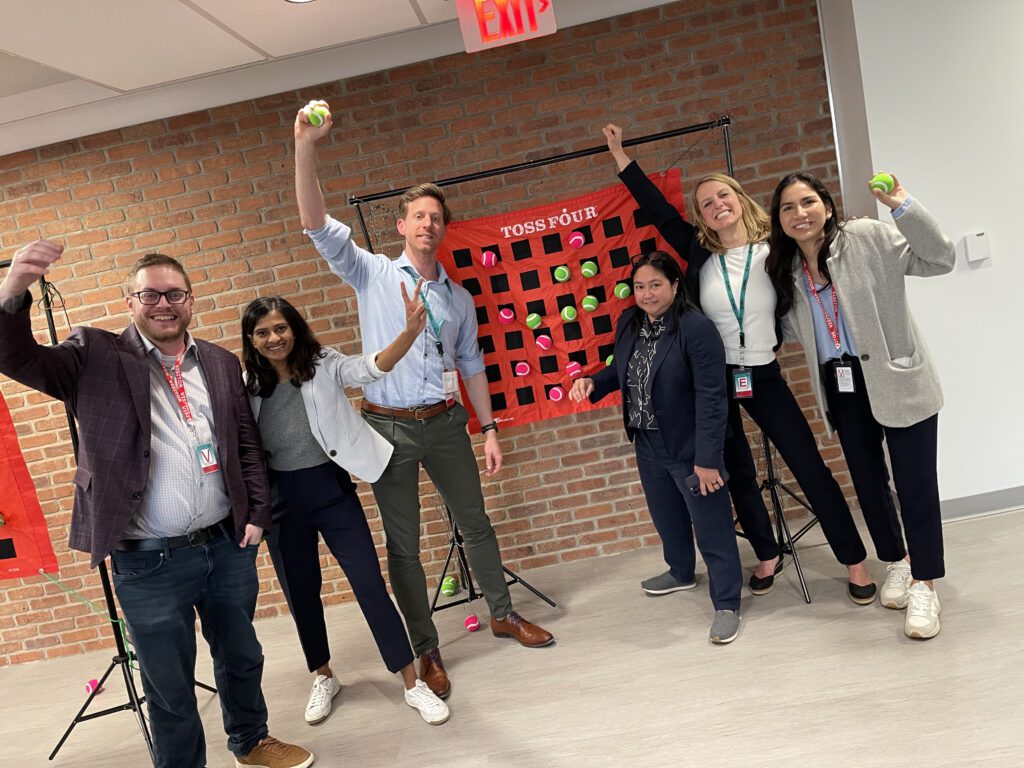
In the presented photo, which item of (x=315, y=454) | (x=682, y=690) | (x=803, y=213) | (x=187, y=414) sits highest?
(x=803, y=213)

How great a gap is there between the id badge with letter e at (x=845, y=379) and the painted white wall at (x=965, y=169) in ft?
3.48

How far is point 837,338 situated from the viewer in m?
2.71

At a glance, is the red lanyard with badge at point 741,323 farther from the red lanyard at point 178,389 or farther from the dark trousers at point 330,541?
the red lanyard at point 178,389

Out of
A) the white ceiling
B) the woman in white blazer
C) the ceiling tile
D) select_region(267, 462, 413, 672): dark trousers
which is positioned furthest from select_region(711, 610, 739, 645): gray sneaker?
the ceiling tile

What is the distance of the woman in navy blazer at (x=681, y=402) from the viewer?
2801mm

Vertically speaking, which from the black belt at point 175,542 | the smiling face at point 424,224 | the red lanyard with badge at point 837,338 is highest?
the smiling face at point 424,224

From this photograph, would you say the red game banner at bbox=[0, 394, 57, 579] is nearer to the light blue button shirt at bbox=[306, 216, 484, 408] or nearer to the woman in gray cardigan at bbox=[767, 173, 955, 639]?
the light blue button shirt at bbox=[306, 216, 484, 408]

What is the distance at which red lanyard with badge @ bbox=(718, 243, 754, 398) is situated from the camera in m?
2.85

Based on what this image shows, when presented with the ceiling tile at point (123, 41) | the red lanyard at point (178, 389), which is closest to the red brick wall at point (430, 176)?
the ceiling tile at point (123, 41)

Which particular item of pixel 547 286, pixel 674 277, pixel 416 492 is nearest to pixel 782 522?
pixel 674 277

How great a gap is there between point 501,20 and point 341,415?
5.11 feet

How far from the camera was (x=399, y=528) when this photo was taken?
2.93 meters

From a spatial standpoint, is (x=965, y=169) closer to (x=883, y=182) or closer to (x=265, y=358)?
(x=883, y=182)

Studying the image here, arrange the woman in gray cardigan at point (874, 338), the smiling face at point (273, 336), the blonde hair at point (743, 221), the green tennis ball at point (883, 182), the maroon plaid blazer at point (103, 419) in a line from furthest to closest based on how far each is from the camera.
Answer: the blonde hair at point (743, 221)
the smiling face at point (273, 336)
the woman in gray cardigan at point (874, 338)
the green tennis ball at point (883, 182)
the maroon plaid blazer at point (103, 419)
